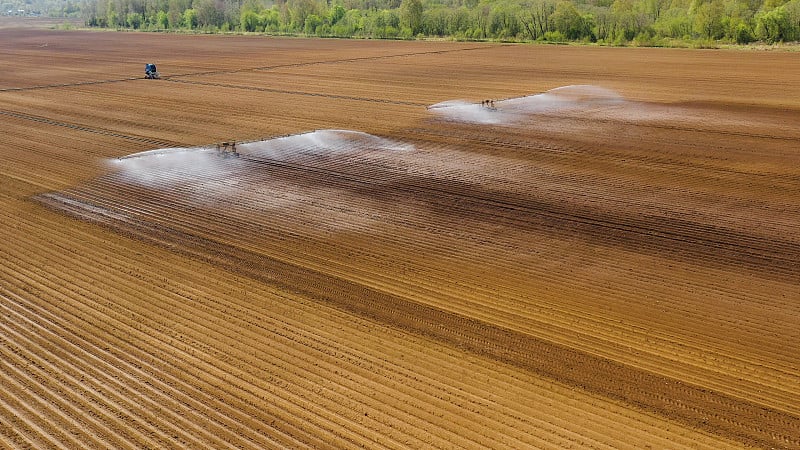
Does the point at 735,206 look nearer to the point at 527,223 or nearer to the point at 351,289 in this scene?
the point at 527,223

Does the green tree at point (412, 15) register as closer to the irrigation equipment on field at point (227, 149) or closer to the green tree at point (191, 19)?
the green tree at point (191, 19)

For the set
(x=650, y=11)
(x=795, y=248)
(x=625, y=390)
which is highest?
(x=650, y=11)

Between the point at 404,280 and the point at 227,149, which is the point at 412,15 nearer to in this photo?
the point at 227,149

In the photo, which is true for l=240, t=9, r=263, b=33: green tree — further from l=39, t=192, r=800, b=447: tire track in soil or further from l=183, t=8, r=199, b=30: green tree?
l=39, t=192, r=800, b=447: tire track in soil

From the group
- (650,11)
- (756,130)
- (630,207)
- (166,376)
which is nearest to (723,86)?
(756,130)

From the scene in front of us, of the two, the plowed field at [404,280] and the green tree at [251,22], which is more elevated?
the green tree at [251,22]

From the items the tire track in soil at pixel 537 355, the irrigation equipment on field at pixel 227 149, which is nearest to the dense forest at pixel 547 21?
the irrigation equipment on field at pixel 227 149

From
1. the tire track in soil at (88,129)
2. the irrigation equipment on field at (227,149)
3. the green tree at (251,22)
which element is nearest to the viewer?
the irrigation equipment on field at (227,149)
